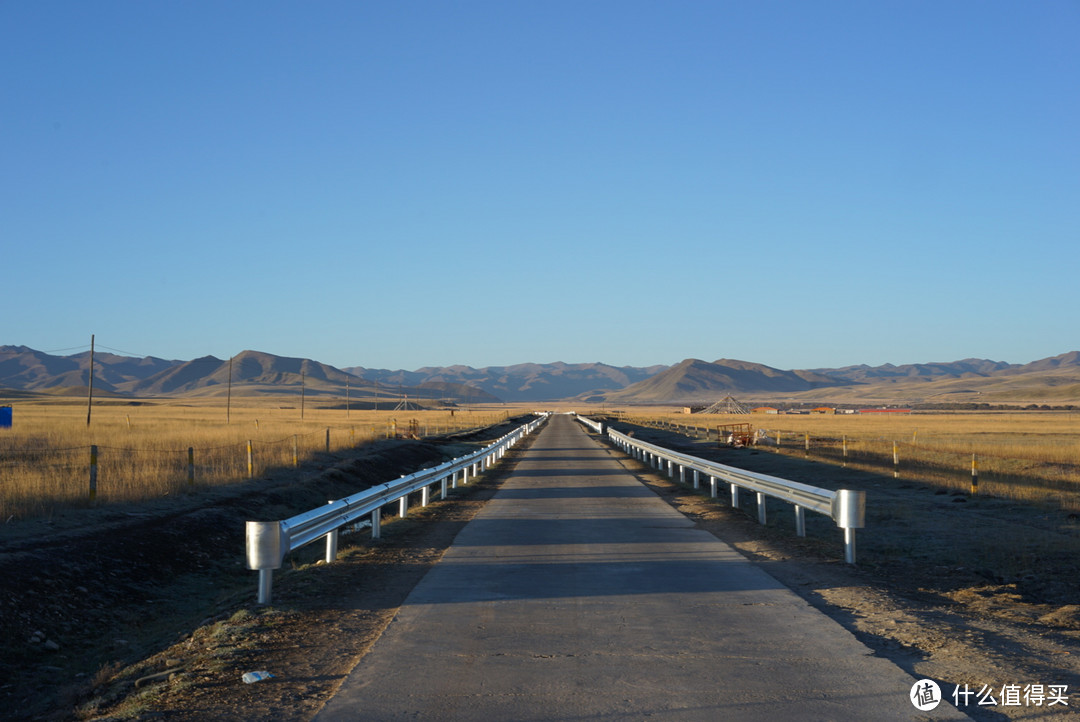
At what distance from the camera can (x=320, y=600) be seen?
918 centimetres

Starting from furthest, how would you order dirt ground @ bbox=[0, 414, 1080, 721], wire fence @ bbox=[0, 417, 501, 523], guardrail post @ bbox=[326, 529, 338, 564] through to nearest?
wire fence @ bbox=[0, 417, 501, 523]
guardrail post @ bbox=[326, 529, 338, 564]
dirt ground @ bbox=[0, 414, 1080, 721]

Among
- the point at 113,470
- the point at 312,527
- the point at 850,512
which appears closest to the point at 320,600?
the point at 312,527

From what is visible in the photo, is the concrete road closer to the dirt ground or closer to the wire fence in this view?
the dirt ground

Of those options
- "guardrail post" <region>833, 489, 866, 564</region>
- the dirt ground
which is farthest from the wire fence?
"guardrail post" <region>833, 489, 866, 564</region>

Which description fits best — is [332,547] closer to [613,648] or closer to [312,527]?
[312,527]

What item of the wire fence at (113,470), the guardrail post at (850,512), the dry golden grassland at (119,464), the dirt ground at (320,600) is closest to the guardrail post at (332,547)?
the dirt ground at (320,600)

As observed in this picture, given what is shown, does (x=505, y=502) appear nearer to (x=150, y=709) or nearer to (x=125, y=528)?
(x=125, y=528)

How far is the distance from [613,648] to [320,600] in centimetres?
365

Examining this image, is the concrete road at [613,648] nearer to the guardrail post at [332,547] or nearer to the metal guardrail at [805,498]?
the metal guardrail at [805,498]

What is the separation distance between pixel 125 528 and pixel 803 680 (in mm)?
12140

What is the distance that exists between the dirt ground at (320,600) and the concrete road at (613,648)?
1.26ft

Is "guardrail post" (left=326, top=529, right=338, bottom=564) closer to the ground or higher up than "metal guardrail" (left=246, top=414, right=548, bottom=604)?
closer to the ground

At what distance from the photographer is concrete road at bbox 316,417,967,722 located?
18.0 ft

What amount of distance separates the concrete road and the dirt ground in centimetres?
39
